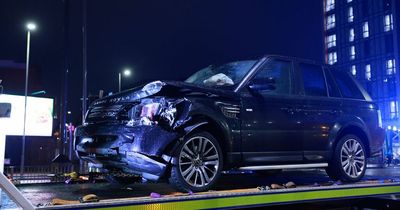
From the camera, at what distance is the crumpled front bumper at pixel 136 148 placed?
482 cm

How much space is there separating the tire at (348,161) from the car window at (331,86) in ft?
2.12

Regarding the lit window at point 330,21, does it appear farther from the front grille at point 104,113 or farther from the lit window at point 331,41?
the front grille at point 104,113

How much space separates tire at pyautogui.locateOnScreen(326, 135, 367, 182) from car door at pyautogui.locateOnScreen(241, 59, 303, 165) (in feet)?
2.57

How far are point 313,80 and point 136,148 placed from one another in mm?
3019

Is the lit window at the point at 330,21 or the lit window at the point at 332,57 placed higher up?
the lit window at the point at 330,21

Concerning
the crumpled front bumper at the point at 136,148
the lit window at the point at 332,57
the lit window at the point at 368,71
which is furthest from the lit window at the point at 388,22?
the crumpled front bumper at the point at 136,148

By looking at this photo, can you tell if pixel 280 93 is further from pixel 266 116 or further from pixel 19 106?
pixel 19 106

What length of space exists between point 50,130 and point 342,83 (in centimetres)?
2556

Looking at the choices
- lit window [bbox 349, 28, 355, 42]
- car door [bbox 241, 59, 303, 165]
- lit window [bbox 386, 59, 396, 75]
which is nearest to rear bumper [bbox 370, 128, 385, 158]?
car door [bbox 241, 59, 303, 165]

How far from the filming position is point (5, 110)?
132 inches

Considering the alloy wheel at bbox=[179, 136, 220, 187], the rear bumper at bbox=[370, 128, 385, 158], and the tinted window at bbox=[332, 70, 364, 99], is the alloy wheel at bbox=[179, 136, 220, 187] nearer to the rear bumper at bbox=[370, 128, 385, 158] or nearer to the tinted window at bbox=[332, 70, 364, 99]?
the tinted window at bbox=[332, 70, 364, 99]

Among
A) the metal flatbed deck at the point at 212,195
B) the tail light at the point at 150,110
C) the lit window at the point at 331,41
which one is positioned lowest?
the metal flatbed deck at the point at 212,195

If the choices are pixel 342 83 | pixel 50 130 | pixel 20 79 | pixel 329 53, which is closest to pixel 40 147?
pixel 20 79

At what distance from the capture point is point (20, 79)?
1866 inches
